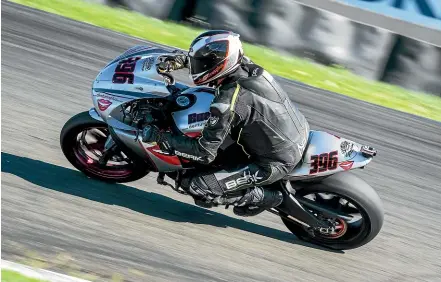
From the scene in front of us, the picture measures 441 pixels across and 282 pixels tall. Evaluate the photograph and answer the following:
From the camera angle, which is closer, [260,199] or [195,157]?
[195,157]

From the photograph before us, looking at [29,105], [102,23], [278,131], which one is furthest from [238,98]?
[102,23]

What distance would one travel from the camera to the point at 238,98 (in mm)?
5719

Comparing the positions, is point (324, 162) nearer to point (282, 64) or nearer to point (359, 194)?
point (359, 194)

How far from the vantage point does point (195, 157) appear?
5.96 m

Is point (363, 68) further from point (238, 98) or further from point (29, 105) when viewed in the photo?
point (238, 98)

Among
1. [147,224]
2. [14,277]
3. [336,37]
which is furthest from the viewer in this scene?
[336,37]

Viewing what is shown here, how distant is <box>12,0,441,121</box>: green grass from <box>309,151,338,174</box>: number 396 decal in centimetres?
616

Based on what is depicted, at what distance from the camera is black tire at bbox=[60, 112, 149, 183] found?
638 centimetres

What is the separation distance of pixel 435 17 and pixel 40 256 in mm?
10150

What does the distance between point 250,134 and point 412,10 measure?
863 centimetres

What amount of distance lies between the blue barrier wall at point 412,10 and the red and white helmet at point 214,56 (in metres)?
8.57

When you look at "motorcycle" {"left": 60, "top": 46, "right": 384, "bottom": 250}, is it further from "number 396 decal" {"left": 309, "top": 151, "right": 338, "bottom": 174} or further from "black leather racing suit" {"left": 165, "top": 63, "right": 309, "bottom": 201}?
"black leather racing suit" {"left": 165, "top": 63, "right": 309, "bottom": 201}

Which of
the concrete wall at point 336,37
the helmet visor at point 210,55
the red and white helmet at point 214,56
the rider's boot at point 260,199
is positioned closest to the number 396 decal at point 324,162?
the rider's boot at point 260,199

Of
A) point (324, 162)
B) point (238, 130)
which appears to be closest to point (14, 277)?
point (238, 130)
